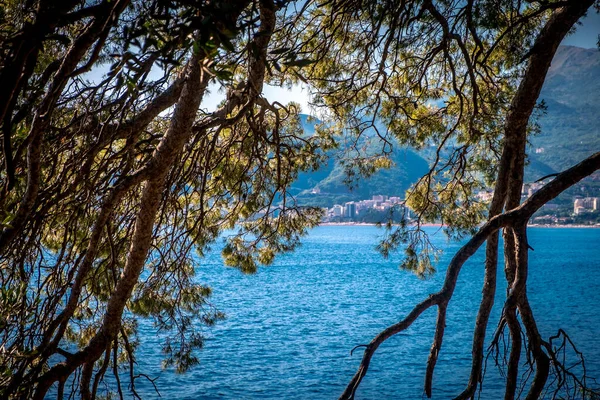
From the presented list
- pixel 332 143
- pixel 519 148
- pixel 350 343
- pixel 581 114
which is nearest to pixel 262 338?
pixel 350 343

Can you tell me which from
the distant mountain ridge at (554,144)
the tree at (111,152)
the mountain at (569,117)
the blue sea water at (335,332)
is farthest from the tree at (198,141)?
the mountain at (569,117)

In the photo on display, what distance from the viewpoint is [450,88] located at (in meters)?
5.81

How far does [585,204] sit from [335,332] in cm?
7228

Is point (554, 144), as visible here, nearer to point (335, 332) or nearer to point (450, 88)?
point (335, 332)

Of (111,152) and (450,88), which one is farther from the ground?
(450,88)

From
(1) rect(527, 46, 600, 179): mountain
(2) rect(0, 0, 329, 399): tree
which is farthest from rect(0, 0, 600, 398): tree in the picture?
(1) rect(527, 46, 600, 179): mountain

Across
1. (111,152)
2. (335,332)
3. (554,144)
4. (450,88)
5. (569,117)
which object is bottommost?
(335,332)

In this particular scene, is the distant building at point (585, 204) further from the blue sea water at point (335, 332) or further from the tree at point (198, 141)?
the tree at point (198, 141)

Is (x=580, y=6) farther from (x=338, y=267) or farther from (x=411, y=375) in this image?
(x=338, y=267)

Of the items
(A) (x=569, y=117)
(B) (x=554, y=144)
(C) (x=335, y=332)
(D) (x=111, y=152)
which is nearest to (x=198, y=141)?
(D) (x=111, y=152)

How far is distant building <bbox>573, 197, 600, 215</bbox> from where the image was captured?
78.2m

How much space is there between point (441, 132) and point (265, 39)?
347 cm

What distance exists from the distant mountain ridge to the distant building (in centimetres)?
662

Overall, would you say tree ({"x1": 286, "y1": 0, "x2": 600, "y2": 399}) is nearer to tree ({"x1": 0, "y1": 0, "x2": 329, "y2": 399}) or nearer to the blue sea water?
tree ({"x1": 0, "y1": 0, "x2": 329, "y2": 399})
